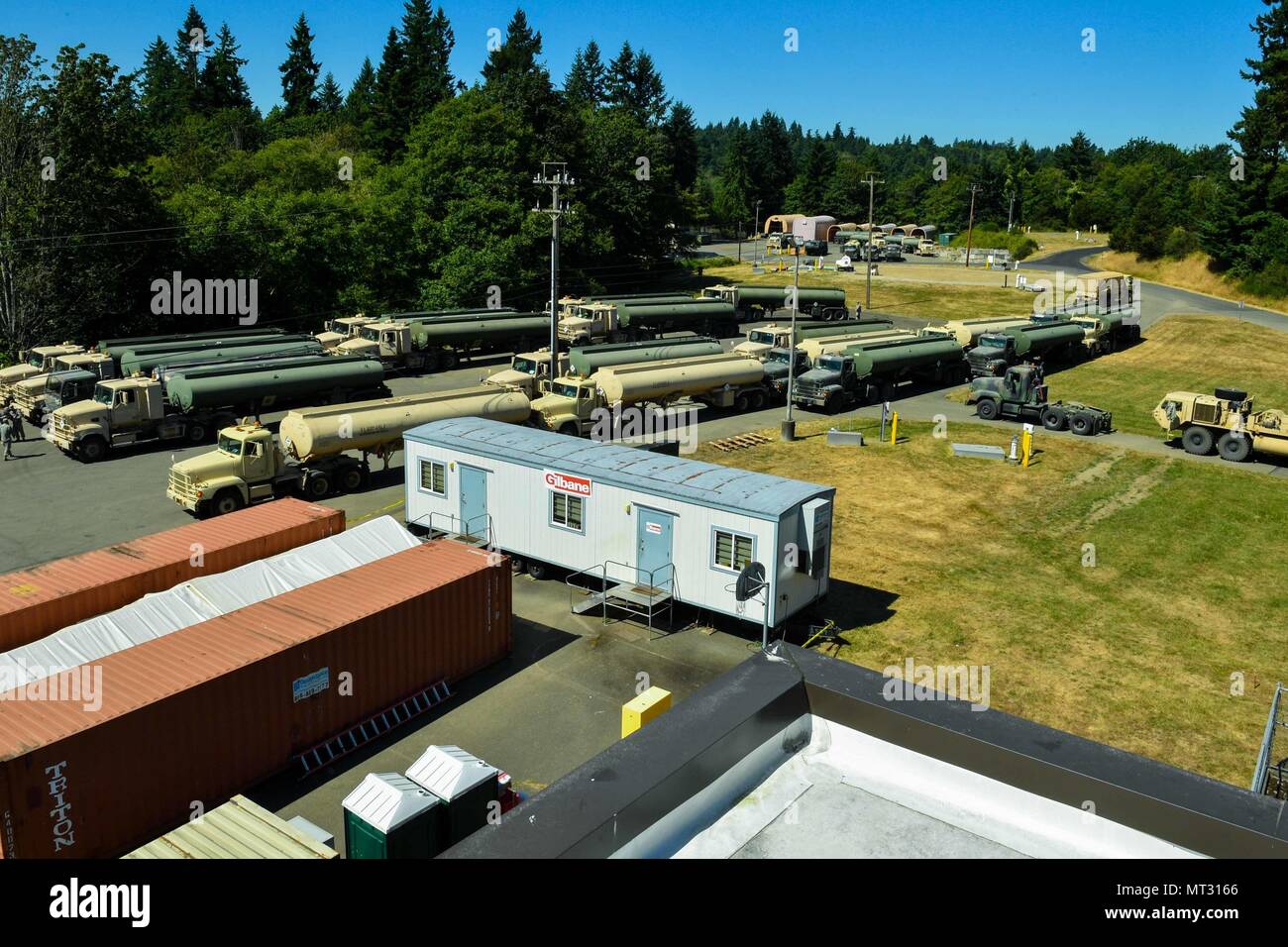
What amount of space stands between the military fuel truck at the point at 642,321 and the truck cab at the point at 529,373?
12221 millimetres

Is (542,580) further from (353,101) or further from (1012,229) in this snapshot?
(353,101)

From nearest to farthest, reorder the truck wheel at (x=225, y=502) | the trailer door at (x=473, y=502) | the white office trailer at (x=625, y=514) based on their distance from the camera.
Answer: the white office trailer at (x=625, y=514)
the trailer door at (x=473, y=502)
the truck wheel at (x=225, y=502)

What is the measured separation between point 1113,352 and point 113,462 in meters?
53.7

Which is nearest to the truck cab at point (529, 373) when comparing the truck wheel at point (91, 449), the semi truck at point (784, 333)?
the semi truck at point (784, 333)

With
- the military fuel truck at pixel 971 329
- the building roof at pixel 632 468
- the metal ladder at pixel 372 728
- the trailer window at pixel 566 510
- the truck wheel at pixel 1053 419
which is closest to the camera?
the metal ladder at pixel 372 728

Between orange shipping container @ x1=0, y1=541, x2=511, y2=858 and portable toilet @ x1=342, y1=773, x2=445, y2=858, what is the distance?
319cm

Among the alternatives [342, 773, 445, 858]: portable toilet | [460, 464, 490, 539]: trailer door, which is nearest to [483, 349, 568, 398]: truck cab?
[460, 464, 490, 539]: trailer door

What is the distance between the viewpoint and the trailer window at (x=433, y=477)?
2584cm

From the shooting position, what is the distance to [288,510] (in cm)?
2294

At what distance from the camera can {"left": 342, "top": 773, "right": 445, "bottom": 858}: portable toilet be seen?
465 inches

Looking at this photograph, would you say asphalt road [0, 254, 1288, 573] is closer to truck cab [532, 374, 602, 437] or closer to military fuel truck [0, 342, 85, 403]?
military fuel truck [0, 342, 85, 403]

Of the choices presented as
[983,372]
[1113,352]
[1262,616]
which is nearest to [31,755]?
[1262,616]

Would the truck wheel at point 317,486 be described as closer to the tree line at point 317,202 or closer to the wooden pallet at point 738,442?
the wooden pallet at point 738,442

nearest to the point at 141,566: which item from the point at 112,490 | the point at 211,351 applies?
the point at 112,490
